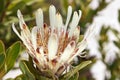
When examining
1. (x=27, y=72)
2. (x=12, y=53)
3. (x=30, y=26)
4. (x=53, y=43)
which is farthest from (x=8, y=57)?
(x=30, y=26)

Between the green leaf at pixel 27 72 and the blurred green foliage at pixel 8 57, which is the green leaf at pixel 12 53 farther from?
the green leaf at pixel 27 72

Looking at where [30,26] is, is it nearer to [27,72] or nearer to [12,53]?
[12,53]

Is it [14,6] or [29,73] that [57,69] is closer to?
[29,73]

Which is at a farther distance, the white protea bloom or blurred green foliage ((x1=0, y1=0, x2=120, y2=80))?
blurred green foliage ((x1=0, y1=0, x2=120, y2=80))

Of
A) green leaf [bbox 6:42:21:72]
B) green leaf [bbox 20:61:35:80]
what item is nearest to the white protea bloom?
green leaf [bbox 20:61:35:80]

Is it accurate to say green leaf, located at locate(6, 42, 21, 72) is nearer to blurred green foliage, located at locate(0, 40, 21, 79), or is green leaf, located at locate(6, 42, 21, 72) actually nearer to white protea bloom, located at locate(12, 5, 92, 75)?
blurred green foliage, located at locate(0, 40, 21, 79)

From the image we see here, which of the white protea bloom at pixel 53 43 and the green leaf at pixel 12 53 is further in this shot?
the green leaf at pixel 12 53

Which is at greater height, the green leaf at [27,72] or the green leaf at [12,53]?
the green leaf at [12,53]

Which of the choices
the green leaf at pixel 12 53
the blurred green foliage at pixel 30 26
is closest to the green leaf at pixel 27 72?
the blurred green foliage at pixel 30 26
